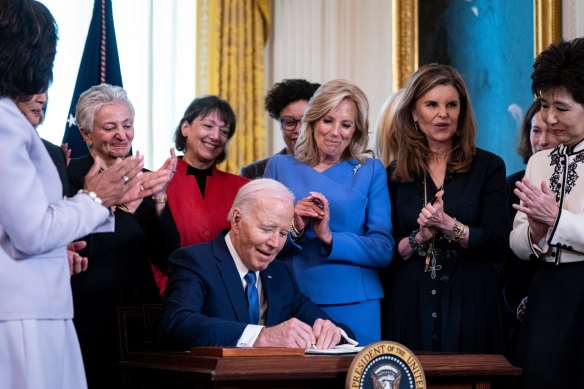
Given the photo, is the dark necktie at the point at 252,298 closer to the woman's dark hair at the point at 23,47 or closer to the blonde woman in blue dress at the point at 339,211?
the blonde woman in blue dress at the point at 339,211

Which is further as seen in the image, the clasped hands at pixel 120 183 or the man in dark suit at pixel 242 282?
the man in dark suit at pixel 242 282

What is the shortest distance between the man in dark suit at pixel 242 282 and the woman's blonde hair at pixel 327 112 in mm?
764

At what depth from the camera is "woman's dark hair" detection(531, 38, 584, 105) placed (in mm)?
3975

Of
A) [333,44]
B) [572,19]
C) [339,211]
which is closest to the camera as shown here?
[339,211]

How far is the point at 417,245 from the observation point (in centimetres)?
439

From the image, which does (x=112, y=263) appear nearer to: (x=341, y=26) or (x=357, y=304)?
(x=357, y=304)

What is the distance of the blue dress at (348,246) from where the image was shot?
433 cm

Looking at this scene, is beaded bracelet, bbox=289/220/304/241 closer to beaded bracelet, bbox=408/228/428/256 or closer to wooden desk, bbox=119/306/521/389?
beaded bracelet, bbox=408/228/428/256

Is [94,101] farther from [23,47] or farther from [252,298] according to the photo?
[23,47]

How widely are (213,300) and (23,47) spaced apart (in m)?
1.36

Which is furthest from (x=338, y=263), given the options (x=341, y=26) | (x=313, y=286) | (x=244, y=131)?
(x=341, y=26)

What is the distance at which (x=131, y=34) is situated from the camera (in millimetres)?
7219

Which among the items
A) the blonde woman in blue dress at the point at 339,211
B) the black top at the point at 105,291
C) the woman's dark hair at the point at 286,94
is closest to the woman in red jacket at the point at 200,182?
the black top at the point at 105,291

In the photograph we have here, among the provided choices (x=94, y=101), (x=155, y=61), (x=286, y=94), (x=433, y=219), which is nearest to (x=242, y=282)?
(x=433, y=219)
